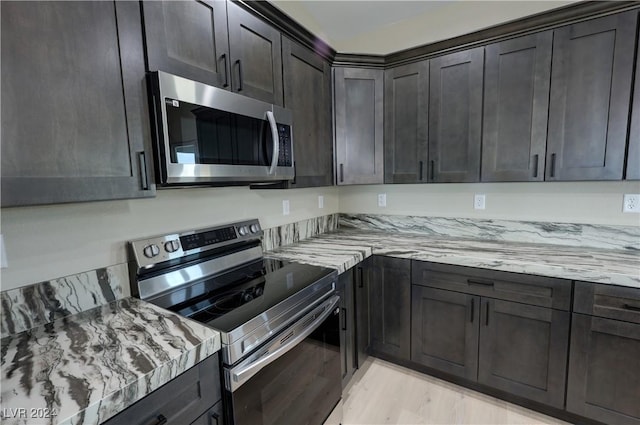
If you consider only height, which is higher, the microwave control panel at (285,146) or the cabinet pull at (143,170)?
the microwave control panel at (285,146)

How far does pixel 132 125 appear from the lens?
1.00m

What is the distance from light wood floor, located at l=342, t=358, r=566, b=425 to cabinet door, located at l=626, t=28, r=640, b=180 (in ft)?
4.76

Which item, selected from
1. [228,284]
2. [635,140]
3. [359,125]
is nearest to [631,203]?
[635,140]

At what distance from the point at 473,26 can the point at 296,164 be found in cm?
172

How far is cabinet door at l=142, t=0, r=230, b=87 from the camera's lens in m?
1.06

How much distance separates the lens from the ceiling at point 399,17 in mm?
2102

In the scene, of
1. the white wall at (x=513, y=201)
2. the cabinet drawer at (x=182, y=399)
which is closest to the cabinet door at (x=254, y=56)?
the cabinet drawer at (x=182, y=399)

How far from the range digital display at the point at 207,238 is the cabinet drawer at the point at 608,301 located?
1860 mm

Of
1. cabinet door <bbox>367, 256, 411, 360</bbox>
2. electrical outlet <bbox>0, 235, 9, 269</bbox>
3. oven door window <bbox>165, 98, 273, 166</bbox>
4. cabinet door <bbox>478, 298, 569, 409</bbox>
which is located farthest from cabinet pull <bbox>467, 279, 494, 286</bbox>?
electrical outlet <bbox>0, 235, 9, 269</bbox>

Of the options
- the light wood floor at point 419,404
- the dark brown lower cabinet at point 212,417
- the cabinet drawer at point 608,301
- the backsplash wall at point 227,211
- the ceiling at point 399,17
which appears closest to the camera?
the dark brown lower cabinet at point 212,417

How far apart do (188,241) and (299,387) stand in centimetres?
86

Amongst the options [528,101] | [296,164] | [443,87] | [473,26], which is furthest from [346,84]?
[528,101]

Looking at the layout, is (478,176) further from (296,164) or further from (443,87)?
(296,164)

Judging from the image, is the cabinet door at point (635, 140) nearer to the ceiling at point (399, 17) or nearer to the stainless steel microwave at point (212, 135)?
the ceiling at point (399, 17)
